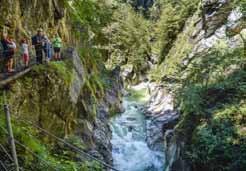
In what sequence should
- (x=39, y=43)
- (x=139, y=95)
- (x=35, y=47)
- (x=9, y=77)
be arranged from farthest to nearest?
(x=139, y=95)
(x=35, y=47)
(x=39, y=43)
(x=9, y=77)

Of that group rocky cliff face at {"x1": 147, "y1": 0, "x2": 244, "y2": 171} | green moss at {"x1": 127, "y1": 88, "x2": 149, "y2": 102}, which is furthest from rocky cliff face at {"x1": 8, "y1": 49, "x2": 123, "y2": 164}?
green moss at {"x1": 127, "y1": 88, "x2": 149, "y2": 102}

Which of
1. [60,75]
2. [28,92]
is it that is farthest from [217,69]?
[28,92]

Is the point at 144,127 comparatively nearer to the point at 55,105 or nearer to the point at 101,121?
the point at 101,121

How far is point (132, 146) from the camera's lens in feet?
85.0

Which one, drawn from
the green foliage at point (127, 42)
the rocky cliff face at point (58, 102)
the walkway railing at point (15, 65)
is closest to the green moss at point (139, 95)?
the green foliage at point (127, 42)

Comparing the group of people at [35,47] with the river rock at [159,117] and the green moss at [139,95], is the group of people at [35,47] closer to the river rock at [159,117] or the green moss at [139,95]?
the river rock at [159,117]

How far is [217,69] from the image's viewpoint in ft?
63.4

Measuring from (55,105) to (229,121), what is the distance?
617 cm

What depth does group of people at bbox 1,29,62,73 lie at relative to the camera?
13.3 m

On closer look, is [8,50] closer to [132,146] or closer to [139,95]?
[132,146]

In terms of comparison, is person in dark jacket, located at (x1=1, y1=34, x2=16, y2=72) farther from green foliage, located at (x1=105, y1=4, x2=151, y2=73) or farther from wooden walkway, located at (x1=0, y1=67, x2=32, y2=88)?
green foliage, located at (x1=105, y1=4, x2=151, y2=73)

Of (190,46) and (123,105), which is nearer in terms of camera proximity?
(190,46)

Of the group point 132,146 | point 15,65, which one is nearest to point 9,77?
point 15,65

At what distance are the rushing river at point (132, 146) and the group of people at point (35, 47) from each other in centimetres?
825
